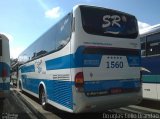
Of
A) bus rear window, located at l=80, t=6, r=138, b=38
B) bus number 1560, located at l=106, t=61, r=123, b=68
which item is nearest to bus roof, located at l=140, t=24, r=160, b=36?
bus rear window, located at l=80, t=6, r=138, b=38

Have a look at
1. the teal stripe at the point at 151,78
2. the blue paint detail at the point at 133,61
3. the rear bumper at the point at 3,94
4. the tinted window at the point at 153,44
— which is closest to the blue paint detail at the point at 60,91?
the rear bumper at the point at 3,94

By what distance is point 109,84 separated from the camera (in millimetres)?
8688

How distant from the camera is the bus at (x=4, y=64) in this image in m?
11.2

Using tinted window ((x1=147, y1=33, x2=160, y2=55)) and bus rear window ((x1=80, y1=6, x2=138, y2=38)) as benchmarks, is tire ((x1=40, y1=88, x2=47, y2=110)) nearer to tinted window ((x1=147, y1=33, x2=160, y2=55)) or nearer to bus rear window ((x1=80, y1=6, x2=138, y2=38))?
bus rear window ((x1=80, y1=6, x2=138, y2=38))

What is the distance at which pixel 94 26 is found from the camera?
28.6 feet

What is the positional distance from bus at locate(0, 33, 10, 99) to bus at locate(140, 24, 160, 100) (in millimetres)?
5267

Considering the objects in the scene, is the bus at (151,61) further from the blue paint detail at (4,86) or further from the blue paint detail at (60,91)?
the blue paint detail at (4,86)

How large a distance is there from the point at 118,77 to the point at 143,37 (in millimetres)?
3896

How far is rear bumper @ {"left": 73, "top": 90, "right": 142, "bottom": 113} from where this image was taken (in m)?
8.16

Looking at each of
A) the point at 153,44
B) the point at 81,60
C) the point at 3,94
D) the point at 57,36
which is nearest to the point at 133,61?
the point at 81,60

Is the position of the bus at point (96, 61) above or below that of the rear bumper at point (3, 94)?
above

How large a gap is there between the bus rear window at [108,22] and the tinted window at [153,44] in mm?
1881

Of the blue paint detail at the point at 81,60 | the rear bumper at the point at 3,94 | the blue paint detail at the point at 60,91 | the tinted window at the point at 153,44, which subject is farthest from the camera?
the tinted window at the point at 153,44

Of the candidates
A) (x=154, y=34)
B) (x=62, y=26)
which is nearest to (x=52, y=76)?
(x=62, y=26)
